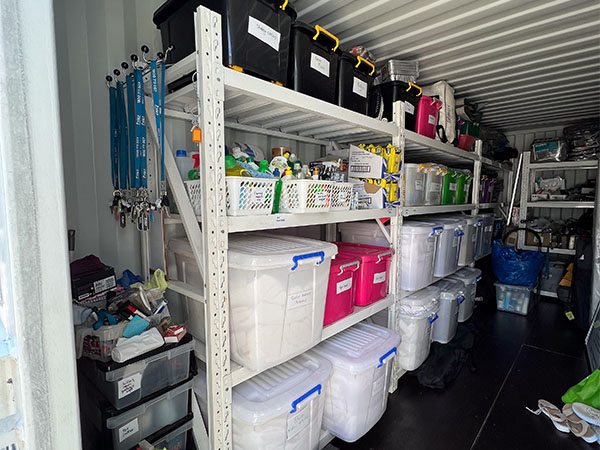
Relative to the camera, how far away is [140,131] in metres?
1.31

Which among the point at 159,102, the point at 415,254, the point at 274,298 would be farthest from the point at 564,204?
the point at 159,102

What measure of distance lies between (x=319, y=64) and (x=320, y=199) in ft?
2.06

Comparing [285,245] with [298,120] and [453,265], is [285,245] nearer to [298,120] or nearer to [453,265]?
[298,120]

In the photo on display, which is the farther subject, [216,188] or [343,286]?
[343,286]

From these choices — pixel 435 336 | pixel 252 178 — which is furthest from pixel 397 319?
pixel 252 178

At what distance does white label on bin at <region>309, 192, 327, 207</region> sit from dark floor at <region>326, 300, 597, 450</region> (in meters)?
1.31

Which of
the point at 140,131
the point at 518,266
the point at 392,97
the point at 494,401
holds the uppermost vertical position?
the point at 392,97

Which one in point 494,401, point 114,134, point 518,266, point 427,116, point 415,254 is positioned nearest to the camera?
point 114,134

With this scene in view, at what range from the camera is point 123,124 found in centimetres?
139

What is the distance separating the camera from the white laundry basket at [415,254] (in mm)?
2053

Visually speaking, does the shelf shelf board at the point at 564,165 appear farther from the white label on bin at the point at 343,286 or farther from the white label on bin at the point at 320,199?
the white label on bin at the point at 320,199

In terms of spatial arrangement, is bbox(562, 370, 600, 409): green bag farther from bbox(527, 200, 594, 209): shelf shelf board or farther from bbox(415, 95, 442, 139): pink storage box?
bbox(527, 200, 594, 209): shelf shelf board

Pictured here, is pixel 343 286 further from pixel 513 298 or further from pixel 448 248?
pixel 513 298

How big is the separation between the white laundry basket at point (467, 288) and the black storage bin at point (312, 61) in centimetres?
235
